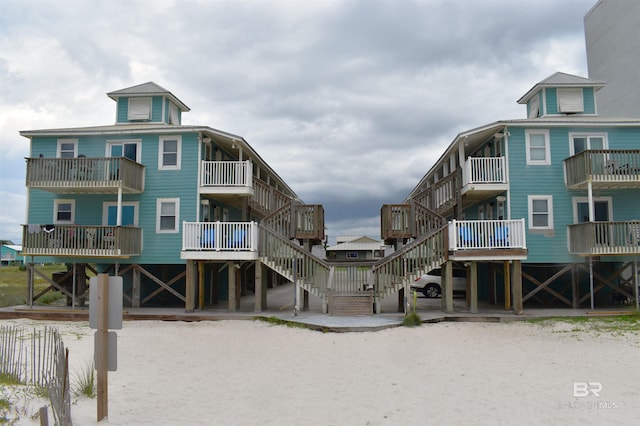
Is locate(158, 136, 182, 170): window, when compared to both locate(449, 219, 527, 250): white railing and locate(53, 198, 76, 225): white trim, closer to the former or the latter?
locate(53, 198, 76, 225): white trim

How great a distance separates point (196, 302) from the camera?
20062mm

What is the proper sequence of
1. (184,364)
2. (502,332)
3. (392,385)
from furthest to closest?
(502,332)
(184,364)
(392,385)

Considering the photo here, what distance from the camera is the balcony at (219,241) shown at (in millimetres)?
17828

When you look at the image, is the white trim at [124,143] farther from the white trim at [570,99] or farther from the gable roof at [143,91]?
the white trim at [570,99]

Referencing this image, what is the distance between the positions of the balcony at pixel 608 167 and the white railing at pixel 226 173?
534 inches

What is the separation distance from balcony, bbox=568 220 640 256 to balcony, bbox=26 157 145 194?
731 inches

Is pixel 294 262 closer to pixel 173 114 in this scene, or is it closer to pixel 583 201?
pixel 173 114

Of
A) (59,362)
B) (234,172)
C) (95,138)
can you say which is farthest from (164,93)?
(59,362)

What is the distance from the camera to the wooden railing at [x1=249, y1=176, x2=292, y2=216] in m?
20.6

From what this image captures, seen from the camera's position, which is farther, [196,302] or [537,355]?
[196,302]

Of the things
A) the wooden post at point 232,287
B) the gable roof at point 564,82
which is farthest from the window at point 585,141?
the wooden post at point 232,287

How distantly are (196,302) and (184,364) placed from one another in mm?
9410

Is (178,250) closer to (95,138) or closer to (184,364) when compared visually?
(95,138)

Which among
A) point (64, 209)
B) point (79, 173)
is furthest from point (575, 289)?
point (64, 209)
